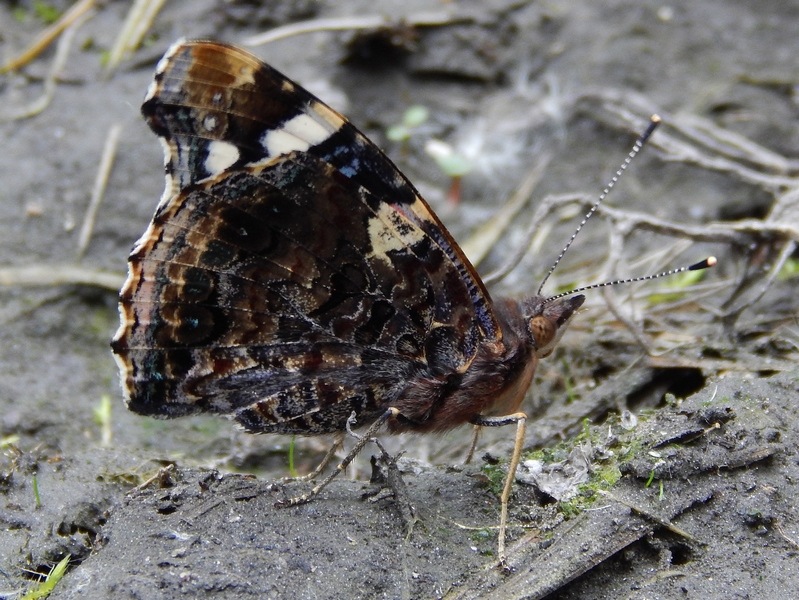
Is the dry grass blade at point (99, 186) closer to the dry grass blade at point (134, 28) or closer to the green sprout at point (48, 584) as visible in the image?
the dry grass blade at point (134, 28)

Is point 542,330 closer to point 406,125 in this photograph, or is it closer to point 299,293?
point 299,293

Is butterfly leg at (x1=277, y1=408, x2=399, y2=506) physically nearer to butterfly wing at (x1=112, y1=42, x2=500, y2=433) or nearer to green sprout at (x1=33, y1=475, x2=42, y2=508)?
butterfly wing at (x1=112, y1=42, x2=500, y2=433)

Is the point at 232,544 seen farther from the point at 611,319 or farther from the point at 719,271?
the point at 719,271

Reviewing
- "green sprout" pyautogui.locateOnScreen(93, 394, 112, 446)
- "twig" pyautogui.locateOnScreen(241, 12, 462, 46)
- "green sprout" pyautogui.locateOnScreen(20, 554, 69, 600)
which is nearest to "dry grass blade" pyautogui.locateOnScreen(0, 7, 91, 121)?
"twig" pyautogui.locateOnScreen(241, 12, 462, 46)

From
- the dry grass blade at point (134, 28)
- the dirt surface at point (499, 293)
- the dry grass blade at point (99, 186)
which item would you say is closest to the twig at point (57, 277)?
the dirt surface at point (499, 293)

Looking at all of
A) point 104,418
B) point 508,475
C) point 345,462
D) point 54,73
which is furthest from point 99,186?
point 508,475

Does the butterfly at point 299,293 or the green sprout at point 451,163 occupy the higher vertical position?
the butterfly at point 299,293
